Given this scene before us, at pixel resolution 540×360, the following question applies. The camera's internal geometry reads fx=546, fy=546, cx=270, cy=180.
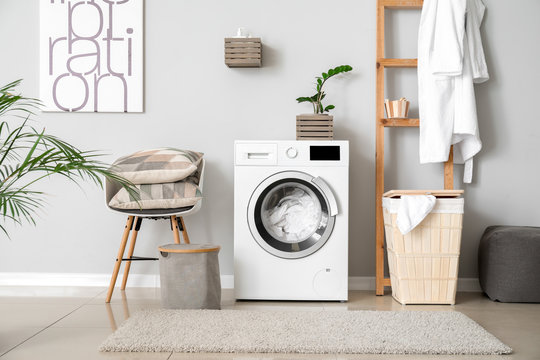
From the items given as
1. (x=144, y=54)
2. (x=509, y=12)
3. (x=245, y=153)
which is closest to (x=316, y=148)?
(x=245, y=153)

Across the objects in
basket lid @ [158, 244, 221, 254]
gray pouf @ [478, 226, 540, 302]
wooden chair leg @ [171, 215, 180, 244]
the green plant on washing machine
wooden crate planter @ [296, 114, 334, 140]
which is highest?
the green plant on washing machine

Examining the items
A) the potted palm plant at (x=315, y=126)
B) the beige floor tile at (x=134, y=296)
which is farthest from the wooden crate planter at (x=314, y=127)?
the beige floor tile at (x=134, y=296)

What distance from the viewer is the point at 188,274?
2.53 meters

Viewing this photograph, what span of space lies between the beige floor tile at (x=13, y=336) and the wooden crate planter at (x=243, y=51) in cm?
175

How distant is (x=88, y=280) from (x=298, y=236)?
1331mm


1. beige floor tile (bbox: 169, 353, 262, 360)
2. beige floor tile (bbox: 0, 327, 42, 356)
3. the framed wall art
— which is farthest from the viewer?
the framed wall art

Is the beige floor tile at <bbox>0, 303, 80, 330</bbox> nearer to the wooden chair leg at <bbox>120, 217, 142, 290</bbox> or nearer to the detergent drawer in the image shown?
the wooden chair leg at <bbox>120, 217, 142, 290</bbox>

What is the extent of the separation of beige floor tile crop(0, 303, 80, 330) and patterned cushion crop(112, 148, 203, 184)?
71cm

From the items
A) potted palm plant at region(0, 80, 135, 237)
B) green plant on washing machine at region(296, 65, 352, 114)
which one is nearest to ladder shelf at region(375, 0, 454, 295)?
green plant on washing machine at region(296, 65, 352, 114)

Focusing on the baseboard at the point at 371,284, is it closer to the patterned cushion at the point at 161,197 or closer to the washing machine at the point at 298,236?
the washing machine at the point at 298,236

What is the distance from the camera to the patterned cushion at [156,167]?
2.77m

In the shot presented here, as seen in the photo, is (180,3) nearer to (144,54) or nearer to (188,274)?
(144,54)

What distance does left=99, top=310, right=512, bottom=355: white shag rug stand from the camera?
1.92 meters

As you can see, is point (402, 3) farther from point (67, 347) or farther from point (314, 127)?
point (67, 347)
